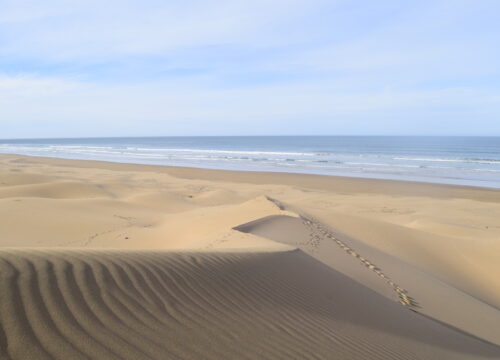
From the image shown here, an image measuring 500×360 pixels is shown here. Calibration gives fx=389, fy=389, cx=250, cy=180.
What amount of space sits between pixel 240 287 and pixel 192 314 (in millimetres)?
1075

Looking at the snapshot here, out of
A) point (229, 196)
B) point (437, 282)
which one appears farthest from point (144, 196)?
point (437, 282)

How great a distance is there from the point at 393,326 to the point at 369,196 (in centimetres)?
1700

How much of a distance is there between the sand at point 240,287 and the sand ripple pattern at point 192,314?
0.5 inches

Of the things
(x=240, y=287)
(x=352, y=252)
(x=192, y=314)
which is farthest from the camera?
(x=352, y=252)

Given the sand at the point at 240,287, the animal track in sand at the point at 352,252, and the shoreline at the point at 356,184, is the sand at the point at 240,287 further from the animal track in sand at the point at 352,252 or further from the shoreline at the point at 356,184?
the shoreline at the point at 356,184

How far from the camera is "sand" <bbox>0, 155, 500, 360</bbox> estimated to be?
2688 mm

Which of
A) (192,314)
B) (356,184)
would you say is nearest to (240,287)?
(192,314)

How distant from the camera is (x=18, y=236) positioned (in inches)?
368

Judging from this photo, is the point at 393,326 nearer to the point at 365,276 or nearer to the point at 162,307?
the point at 365,276

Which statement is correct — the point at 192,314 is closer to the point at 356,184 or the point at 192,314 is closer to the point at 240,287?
the point at 240,287

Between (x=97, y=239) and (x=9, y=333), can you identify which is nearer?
(x=9, y=333)

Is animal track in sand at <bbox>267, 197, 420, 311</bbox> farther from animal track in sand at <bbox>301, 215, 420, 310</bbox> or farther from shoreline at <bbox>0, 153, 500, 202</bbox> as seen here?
shoreline at <bbox>0, 153, 500, 202</bbox>

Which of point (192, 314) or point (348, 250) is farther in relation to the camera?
point (348, 250)

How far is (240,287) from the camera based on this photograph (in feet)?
13.9
